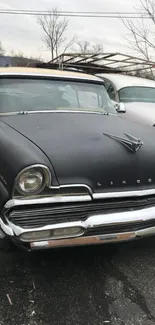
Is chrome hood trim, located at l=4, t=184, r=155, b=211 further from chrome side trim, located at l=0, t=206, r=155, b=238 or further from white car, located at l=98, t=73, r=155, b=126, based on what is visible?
white car, located at l=98, t=73, r=155, b=126

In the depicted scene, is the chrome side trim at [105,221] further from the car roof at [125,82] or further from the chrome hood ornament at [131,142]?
the car roof at [125,82]

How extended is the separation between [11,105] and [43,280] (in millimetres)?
1780

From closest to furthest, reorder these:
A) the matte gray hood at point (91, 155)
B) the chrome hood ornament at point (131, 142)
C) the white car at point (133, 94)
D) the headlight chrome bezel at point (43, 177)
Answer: the headlight chrome bezel at point (43, 177) → the matte gray hood at point (91, 155) → the chrome hood ornament at point (131, 142) → the white car at point (133, 94)

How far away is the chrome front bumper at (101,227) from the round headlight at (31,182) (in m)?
0.24

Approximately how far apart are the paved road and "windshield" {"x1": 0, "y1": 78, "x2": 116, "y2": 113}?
1.53m

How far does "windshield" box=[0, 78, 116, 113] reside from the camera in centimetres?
363

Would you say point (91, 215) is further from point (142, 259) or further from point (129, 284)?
point (142, 259)

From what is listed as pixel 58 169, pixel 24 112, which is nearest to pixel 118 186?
pixel 58 169

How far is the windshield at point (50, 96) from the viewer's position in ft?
11.9

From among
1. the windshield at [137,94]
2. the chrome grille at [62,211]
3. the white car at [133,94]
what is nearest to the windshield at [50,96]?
the chrome grille at [62,211]

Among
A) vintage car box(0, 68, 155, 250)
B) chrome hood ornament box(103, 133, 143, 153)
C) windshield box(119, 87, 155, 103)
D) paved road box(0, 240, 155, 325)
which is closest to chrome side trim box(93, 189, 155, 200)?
vintage car box(0, 68, 155, 250)

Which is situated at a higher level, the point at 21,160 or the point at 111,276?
the point at 21,160

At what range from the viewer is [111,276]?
2.84m

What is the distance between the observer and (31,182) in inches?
90.8
